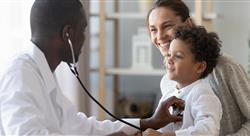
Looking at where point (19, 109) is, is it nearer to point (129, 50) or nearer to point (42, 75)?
point (42, 75)

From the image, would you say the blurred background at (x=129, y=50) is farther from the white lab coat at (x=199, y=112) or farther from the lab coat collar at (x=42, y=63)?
the lab coat collar at (x=42, y=63)

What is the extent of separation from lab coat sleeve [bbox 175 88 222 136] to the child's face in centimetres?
9

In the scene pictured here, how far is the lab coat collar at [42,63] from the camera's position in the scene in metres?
1.13

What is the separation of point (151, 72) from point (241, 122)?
1674 millimetres

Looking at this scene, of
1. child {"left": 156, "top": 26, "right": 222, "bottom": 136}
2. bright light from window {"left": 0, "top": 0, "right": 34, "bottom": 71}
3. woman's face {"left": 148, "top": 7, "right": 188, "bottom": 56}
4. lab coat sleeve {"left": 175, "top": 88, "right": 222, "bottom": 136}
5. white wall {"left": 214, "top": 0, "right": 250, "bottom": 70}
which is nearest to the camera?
lab coat sleeve {"left": 175, "top": 88, "right": 222, "bottom": 136}

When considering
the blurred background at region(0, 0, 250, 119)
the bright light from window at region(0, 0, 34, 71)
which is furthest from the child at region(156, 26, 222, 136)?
the blurred background at region(0, 0, 250, 119)

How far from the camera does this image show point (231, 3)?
326cm

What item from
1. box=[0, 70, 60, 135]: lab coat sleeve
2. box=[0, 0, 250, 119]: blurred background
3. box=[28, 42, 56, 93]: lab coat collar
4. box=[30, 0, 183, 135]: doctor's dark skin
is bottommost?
box=[0, 0, 250, 119]: blurred background

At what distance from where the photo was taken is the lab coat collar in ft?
3.72

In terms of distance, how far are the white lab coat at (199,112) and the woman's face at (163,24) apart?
19 centimetres

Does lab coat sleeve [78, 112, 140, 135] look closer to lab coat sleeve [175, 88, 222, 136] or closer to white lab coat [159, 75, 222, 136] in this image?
Answer: white lab coat [159, 75, 222, 136]

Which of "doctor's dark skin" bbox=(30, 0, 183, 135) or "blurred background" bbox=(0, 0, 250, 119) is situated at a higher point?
"doctor's dark skin" bbox=(30, 0, 183, 135)

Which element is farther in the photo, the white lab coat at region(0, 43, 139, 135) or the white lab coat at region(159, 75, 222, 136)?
the white lab coat at region(159, 75, 222, 136)

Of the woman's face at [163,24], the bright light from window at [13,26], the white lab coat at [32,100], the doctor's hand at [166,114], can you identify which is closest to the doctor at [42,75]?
the white lab coat at [32,100]
